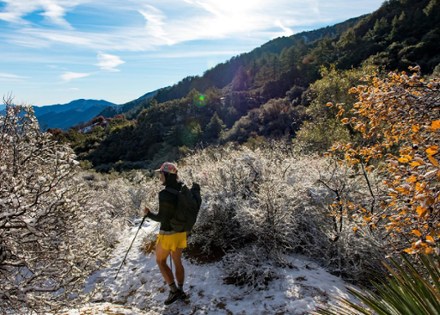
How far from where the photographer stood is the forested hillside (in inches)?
1613

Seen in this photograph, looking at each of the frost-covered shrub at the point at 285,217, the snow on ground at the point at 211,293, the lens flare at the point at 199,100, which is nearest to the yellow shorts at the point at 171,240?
the snow on ground at the point at 211,293

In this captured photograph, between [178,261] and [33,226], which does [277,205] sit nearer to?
[178,261]

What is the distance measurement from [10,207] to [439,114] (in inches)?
162

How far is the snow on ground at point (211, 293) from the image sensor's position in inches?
181

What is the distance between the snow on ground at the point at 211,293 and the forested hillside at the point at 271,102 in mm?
28544

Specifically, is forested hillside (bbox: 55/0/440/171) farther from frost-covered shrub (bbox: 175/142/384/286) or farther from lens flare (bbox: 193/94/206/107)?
frost-covered shrub (bbox: 175/142/384/286)

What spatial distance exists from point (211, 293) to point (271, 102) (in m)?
44.7

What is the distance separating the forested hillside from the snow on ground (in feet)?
93.6

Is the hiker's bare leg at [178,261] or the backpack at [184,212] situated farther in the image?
the hiker's bare leg at [178,261]

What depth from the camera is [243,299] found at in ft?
16.2

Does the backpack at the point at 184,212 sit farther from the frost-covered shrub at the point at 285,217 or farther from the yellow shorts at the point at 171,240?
the frost-covered shrub at the point at 285,217

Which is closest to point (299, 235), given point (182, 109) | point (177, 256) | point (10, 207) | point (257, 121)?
point (177, 256)

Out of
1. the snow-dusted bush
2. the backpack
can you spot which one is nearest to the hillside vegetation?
the snow-dusted bush

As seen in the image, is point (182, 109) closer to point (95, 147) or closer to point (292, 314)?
point (95, 147)
